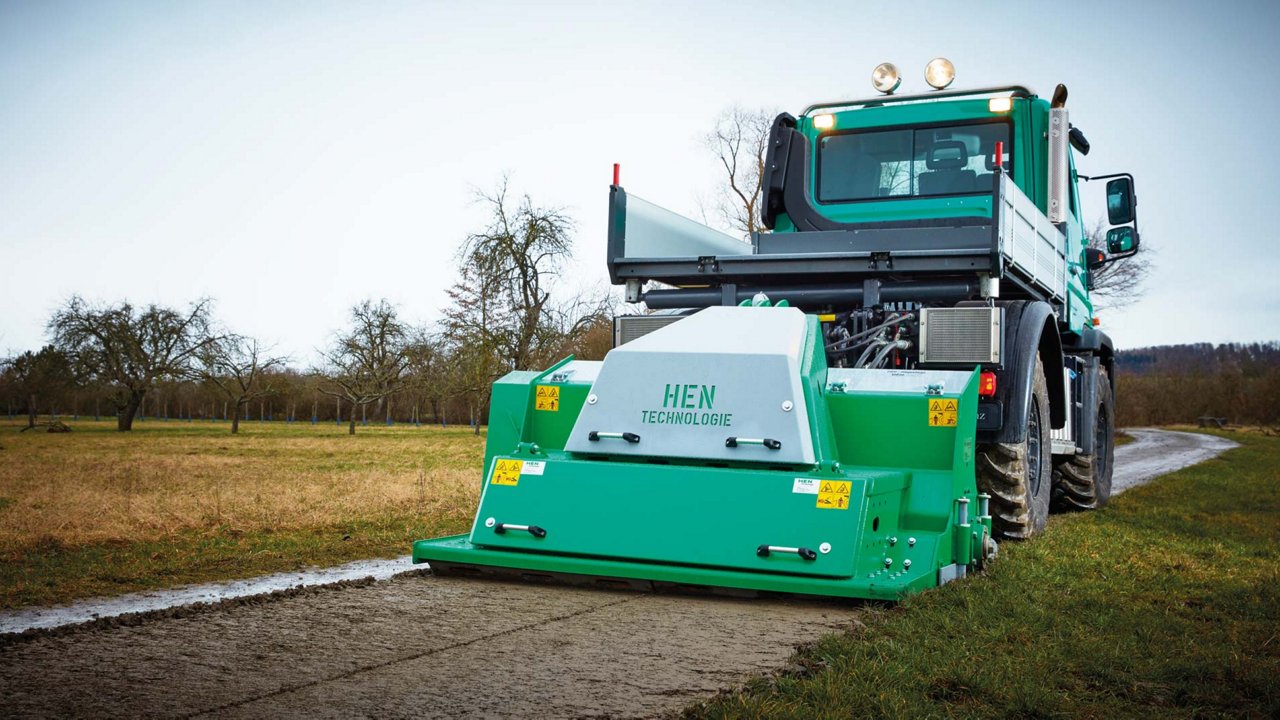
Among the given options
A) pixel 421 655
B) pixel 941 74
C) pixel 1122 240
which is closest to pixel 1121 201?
pixel 1122 240

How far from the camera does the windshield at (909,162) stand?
9227 mm

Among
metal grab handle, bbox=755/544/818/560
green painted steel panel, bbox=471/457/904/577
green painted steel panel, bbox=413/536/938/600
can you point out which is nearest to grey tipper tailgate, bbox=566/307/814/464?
green painted steel panel, bbox=471/457/904/577

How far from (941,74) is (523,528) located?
19.3ft

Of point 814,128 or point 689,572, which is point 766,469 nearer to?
point 689,572

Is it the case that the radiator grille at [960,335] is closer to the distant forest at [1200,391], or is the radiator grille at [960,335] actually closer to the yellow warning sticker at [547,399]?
the yellow warning sticker at [547,399]

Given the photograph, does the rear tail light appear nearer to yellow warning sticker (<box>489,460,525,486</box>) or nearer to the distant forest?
yellow warning sticker (<box>489,460,525,486</box>)

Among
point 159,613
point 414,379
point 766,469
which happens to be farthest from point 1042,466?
point 414,379

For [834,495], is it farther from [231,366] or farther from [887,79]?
[231,366]

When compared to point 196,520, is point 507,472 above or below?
above

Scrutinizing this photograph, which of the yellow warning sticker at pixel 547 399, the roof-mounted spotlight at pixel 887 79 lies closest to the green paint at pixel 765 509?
the yellow warning sticker at pixel 547 399

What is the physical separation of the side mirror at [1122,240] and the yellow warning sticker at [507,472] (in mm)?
7531

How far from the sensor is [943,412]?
6.11m

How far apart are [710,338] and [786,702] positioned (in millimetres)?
2836

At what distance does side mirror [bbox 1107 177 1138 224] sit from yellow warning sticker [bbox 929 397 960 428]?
5658 mm
